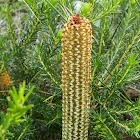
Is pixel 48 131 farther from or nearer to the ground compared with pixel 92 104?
nearer to the ground

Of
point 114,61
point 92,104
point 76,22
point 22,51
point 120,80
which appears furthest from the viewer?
point 22,51

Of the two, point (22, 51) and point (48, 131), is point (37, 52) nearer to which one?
point (22, 51)

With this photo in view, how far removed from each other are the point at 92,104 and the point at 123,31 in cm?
38

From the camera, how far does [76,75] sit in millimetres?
822

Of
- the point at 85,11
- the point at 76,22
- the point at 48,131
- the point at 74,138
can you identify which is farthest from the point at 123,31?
the point at 48,131

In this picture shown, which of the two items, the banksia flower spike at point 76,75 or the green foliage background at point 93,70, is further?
the green foliage background at point 93,70

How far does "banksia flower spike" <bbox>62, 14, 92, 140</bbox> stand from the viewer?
0.77 meters

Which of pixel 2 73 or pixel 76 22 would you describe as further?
pixel 2 73

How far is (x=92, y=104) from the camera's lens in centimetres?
104

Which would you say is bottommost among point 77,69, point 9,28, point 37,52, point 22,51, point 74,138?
point 74,138

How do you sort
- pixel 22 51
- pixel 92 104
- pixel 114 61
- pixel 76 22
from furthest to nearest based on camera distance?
pixel 22 51 → pixel 114 61 → pixel 92 104 → pixel 76 22

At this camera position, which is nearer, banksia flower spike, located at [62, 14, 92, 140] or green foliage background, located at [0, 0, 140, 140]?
banksia flower spike, located at [62, 14, 92, 140]

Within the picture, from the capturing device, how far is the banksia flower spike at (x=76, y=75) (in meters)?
0.77

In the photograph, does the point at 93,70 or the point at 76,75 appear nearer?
the point at 76,75
